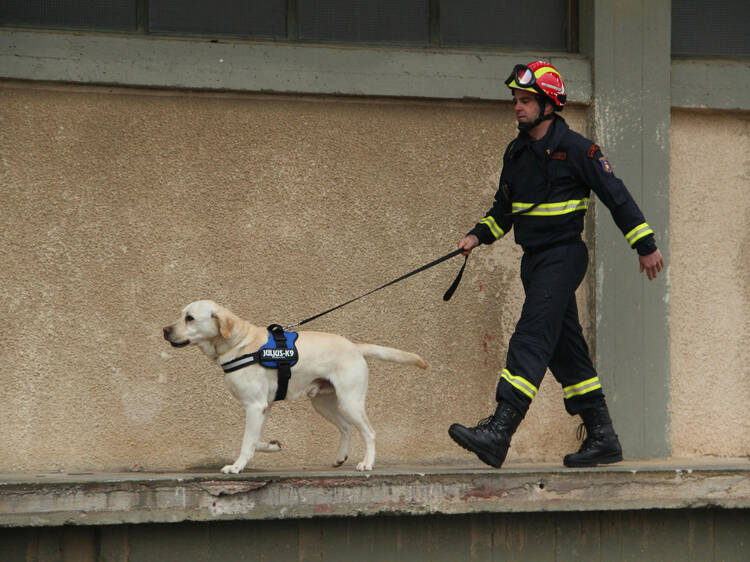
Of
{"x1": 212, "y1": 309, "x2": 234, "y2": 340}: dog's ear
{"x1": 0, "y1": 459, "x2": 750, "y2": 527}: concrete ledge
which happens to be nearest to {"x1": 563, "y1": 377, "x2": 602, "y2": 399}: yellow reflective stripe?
{"x1": 0, "y1": 459, "x2": 750, "y2": 527}: concrete ledge

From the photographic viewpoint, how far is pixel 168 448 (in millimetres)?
6133

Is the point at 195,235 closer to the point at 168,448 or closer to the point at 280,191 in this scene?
the point at 280,191

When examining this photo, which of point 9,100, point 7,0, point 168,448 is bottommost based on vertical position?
point 168,448

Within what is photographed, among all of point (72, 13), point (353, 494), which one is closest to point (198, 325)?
point (353, 494)

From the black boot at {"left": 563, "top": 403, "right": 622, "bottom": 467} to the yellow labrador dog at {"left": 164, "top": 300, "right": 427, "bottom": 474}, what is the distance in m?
1.04

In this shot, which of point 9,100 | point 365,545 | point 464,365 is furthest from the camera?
point 464,365

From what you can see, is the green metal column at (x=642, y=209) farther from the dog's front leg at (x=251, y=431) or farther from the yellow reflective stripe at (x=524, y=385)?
the dog's front leg at (x=251, y=431)

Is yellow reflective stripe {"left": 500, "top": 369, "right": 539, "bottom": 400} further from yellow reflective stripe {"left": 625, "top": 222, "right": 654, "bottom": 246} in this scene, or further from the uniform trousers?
yellow reflective stripe {"left": 625, "top": 222, "right": 654, "bottom": 246}

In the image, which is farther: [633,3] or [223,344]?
[633,3]

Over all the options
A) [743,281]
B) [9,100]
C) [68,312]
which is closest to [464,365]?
[743,281]

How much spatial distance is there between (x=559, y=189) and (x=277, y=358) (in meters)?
1.61

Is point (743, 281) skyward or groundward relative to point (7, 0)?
groundward

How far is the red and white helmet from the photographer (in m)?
5.13

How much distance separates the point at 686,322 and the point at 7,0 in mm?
4557
